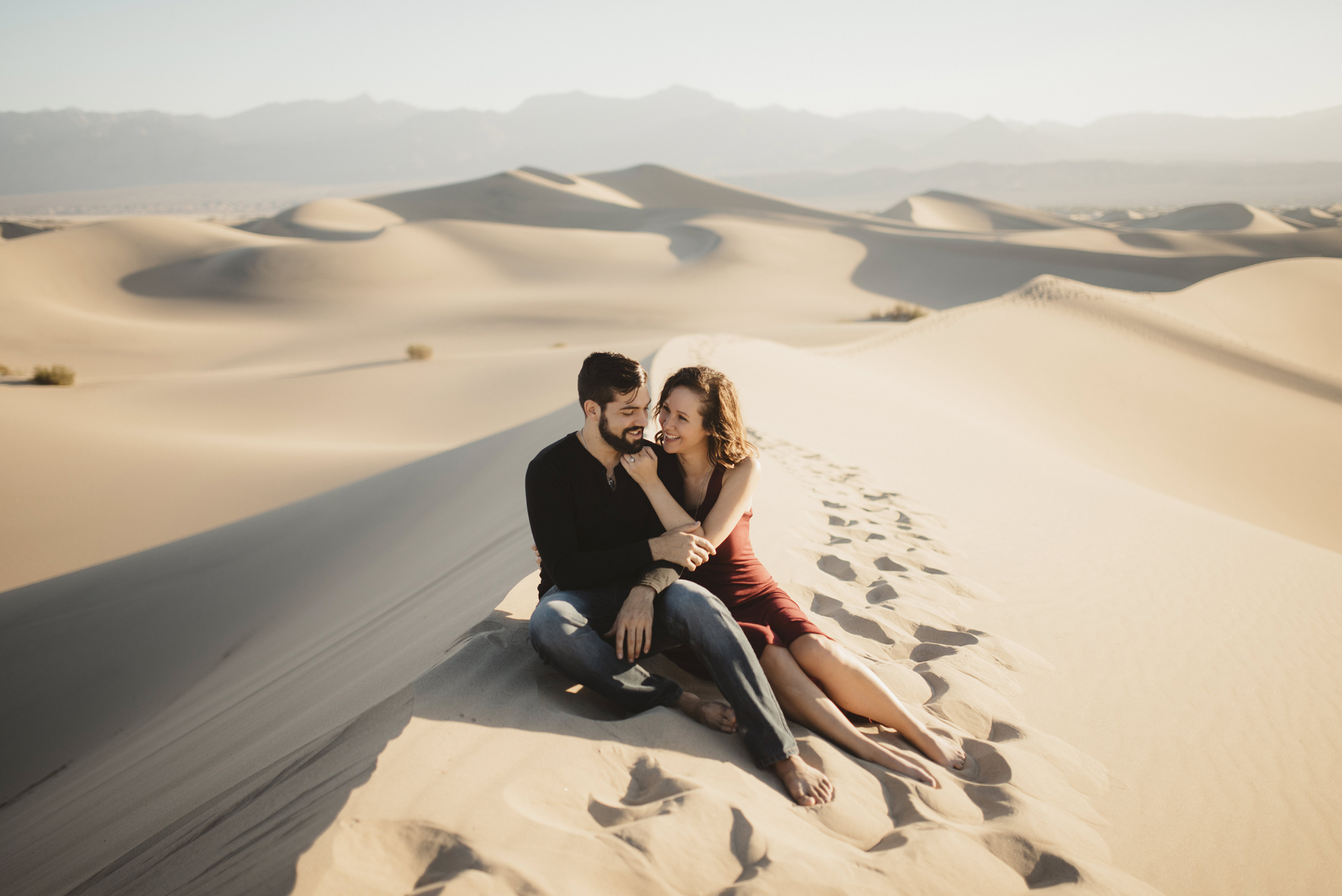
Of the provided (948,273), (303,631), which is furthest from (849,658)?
(948,273)

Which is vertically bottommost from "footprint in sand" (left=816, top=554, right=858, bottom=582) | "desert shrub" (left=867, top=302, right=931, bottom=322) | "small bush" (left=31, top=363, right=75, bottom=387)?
"small bush" (left=31, top=363, right=75, bottom=387)

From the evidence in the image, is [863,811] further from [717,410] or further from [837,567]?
[837,567]

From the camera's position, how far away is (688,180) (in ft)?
198

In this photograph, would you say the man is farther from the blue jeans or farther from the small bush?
the small bush

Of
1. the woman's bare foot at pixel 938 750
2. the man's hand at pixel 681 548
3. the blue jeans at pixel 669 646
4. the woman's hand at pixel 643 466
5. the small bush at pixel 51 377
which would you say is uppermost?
the woman's hand at pixel 643 466

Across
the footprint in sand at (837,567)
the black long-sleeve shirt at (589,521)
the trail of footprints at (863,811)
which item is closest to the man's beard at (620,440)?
the black long-sleeve shirt at (589,521)

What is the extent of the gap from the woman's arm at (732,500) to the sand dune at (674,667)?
587mm

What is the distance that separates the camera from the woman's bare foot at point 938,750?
236 cm

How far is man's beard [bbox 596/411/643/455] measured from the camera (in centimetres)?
262

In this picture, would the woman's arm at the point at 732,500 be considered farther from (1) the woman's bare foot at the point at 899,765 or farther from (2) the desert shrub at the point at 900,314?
(2) the desert shrub at the point at 900,314

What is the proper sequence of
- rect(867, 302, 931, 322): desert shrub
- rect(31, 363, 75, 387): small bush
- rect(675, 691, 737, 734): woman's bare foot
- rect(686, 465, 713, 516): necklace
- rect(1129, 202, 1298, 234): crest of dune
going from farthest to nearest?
rect(1129, 202, 1298, 234): crest of dune → rect(867, 302, 931, 322): desert shrub → rect(31, 363, 75, 387): small bush → rect(686, 465, 713, 516): necklace → rect(675, 691, 737, 734): woman's bare foot

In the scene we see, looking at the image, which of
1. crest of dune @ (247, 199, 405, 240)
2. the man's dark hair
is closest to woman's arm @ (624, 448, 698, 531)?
the man's dark hair

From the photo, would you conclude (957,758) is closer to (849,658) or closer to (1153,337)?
(849,658)

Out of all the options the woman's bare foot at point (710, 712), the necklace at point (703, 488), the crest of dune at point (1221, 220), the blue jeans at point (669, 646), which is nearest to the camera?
the blue jeans at point (669, 646)
